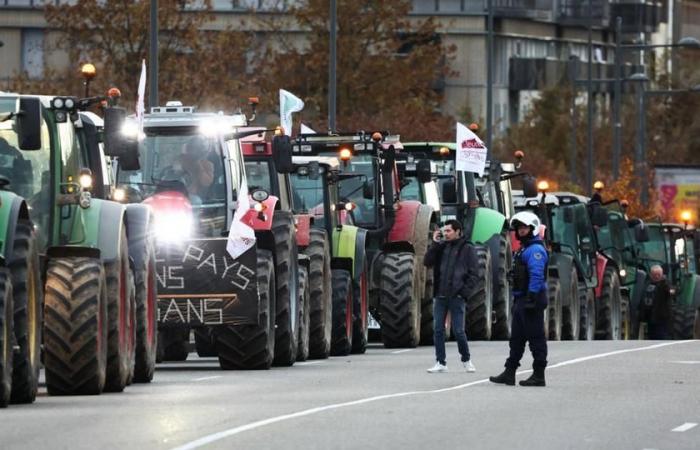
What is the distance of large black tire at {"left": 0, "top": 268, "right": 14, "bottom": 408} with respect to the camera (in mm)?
19688

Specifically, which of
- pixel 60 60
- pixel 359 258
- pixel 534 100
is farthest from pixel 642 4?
pixel 359 258

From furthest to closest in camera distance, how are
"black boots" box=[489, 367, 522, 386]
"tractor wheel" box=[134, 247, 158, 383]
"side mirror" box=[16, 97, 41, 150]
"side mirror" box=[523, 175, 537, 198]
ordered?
"side mirror" box=[523, 175, 537, 198], "black boots" box=[489, 367, 522, 386], "tractor wheel" box=[134, 247, 158, 383], "side mirror" box=[16, 97, 41, 150]

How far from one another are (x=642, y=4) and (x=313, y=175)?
84.8 metres

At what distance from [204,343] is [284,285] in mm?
4515

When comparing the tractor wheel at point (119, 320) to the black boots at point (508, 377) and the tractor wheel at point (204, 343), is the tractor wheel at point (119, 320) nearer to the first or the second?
the black boots at point (508, 377)

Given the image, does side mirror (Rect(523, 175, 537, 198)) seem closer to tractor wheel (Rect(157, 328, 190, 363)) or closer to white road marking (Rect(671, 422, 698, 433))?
tractor wheel (Rect(157, 328, 190, 363))

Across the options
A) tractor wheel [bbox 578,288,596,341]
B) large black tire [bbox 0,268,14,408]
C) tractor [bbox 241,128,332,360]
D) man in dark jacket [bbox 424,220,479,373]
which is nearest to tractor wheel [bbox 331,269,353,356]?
tractor [bbox 241,128,332,360]

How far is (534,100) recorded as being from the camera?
10519 centimetres

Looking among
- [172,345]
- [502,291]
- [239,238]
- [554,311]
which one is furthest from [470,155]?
[239,238]

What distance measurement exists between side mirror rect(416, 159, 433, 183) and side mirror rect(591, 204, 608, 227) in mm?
12123

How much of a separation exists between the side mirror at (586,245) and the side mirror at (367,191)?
1365cm

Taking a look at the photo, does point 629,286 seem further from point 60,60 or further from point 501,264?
point 60,60

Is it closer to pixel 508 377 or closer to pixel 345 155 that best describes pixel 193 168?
pixel 508 377

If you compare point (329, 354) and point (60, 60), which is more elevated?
point (60, 60)
